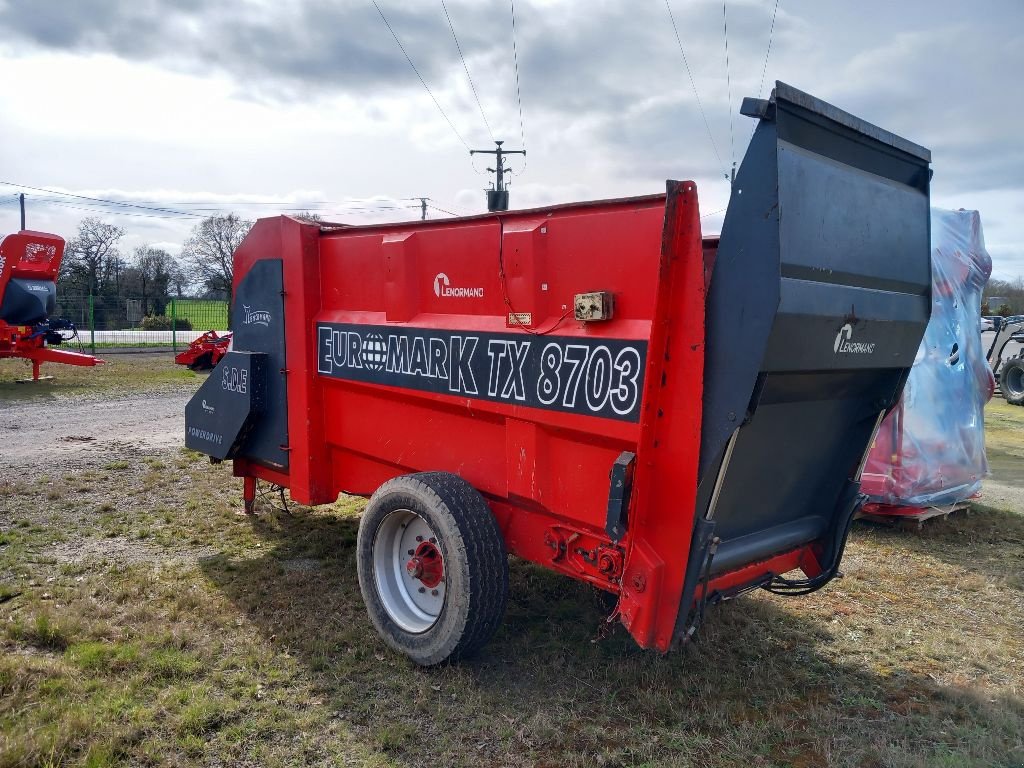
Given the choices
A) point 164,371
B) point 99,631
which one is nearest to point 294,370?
point 99,631

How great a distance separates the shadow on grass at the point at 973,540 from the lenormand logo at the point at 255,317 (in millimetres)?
4705

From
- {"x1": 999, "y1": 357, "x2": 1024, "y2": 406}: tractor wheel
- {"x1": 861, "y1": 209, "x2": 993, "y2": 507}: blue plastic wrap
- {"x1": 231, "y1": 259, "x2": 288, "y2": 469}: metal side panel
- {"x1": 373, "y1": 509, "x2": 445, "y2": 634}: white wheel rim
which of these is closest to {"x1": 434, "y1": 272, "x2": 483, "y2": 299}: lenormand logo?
{"x1": 373, "y1": 509, "x2": 445, "y2": 634}: white wheel rim

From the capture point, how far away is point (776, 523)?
3572 mm

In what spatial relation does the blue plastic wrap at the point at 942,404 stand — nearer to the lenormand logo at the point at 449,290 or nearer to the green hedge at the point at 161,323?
the lenormand logo at the point at 449,290

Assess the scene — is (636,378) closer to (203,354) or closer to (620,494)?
(620,494)

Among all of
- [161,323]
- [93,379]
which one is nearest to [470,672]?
[93,379]

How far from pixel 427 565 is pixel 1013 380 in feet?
53.5

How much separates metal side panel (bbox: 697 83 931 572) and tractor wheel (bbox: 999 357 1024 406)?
14669 mm

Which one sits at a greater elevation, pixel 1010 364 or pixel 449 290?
pixel 449 290

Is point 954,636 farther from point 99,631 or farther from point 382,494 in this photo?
point 99,631

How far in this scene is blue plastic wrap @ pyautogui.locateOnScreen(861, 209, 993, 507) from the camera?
19.7 feet

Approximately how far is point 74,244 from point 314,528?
49007 millimetres

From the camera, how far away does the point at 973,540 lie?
5.95m

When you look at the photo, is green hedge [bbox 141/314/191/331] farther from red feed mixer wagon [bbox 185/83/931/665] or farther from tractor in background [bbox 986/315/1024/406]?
red feed mixer wagon [bbox 185/83/931/665]
